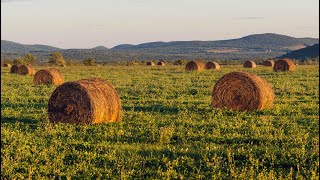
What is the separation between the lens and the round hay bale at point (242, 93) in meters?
16.2

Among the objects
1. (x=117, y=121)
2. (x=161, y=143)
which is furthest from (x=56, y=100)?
(x=161, y=143)

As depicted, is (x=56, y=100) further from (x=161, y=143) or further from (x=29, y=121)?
(x=161, y=143)

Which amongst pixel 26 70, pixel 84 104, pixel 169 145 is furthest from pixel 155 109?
pixel 26 70

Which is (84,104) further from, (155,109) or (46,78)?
(46,78)

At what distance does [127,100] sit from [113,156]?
30.9 feet

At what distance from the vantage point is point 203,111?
626 inches

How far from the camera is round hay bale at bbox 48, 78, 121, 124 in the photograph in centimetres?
1365

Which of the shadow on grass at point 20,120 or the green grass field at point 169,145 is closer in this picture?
the green grass field at point 169,145

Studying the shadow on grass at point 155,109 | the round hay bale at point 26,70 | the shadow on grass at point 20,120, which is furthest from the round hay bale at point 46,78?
the shadow on grass at point 20,120

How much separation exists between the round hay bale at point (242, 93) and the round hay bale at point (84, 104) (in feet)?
14.2

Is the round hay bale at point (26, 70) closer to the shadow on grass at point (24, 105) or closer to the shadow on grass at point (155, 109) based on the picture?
the shadow on grass at point (24, 105)

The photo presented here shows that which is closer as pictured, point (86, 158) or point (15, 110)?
point (86, 158)

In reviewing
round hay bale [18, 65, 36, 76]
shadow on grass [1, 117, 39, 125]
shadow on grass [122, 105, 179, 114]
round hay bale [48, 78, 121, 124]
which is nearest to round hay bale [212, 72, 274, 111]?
shadow on grass [122, 105, 179, 114]

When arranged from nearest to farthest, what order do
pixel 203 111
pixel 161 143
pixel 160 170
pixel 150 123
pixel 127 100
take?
pixel 160 170 → pixel 161 143 → pixel 150 123 → pixel 203 111 → pixel 127 100
